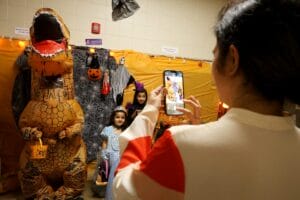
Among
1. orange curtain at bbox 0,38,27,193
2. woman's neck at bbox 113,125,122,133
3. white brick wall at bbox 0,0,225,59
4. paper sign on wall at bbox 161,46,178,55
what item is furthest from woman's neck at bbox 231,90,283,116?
paper sign on wall at bbox 161,46,178,55

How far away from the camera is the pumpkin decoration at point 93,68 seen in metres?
3.04

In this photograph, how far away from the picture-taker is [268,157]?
573mm

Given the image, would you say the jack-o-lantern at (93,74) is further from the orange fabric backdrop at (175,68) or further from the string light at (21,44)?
the string light at (21,44)

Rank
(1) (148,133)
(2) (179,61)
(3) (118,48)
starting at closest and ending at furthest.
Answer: (1) (148,133) → (3) (118,48) → (2) (179,61)

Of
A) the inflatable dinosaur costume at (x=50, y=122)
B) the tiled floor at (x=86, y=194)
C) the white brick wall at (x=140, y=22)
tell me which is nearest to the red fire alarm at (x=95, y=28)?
the white brick wall at (x=140, y=22)

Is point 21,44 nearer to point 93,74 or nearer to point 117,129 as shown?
point 93,74

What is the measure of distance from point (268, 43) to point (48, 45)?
216 cm

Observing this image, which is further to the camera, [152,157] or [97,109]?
[97,109]

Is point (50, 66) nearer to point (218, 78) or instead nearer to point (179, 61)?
point (179, 61)

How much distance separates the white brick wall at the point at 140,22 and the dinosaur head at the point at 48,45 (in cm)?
62

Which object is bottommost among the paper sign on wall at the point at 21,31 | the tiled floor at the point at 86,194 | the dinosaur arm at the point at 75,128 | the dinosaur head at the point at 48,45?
the tiled floor at the point at 86,194

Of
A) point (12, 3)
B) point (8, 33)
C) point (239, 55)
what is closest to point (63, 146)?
point (8, 33)

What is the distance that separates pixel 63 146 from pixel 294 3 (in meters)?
2.26

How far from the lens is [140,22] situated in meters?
3.61
